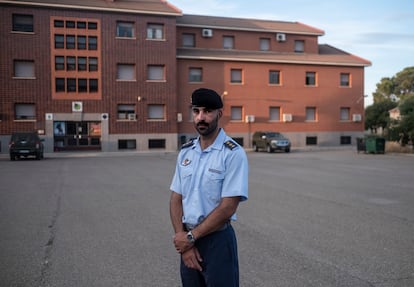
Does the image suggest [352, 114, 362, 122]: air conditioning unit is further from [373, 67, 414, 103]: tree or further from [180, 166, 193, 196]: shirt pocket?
[373, 67, 414, 103]: tree

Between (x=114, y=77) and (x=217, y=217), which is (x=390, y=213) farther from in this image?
(x=114, y=77)

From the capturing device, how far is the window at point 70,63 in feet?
116

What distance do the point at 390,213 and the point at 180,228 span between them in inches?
265

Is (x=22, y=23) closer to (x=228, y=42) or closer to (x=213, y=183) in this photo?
(x=228, y=42)

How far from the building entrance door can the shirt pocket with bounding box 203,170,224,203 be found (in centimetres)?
3444

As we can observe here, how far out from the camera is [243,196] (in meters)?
2.86

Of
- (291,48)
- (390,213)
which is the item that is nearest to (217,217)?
(390,213)

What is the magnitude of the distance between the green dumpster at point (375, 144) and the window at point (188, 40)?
18563mm

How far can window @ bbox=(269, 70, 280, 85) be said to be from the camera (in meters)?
41.3

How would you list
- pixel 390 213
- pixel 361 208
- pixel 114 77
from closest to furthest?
pixel 390 213 → pixel 361 208 → pixel 114 77

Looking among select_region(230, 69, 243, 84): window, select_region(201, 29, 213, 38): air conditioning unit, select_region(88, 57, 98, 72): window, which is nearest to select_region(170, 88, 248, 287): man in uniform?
select_region(88, 57, 98, 72): window

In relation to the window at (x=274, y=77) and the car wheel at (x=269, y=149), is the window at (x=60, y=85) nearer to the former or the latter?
the car wheel at (x=269, y=149)

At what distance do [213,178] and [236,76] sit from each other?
38217 mm

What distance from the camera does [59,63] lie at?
115 feet
